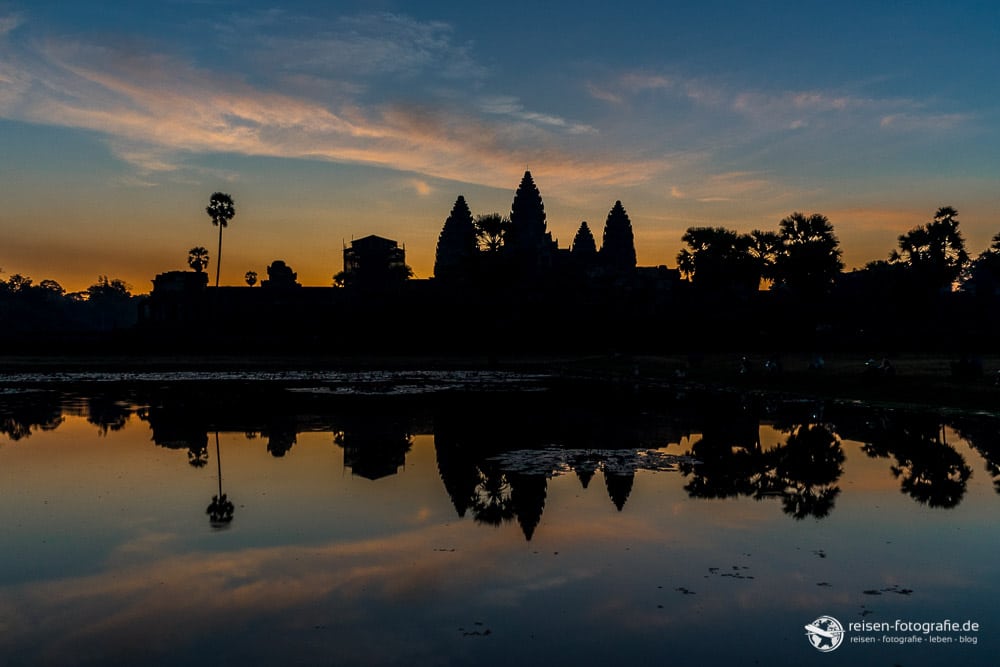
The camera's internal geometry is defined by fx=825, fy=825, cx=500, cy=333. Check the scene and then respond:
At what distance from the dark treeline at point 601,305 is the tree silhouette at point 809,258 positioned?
15 centimetres

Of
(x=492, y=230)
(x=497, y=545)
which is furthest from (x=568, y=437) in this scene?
(x=492, y=230)

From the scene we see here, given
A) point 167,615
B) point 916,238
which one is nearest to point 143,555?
point 167,615

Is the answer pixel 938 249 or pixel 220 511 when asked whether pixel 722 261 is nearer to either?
pixel 938 249

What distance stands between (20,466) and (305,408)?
40.6 feet

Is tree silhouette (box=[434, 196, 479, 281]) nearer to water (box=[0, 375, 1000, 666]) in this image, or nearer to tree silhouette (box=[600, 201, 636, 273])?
tree silhouette (box=[600, 201, 636, 273])

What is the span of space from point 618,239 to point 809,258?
2392 inches

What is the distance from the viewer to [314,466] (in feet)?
56.2

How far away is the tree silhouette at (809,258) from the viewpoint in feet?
301

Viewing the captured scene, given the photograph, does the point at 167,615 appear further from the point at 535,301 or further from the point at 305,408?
the point at 535,301

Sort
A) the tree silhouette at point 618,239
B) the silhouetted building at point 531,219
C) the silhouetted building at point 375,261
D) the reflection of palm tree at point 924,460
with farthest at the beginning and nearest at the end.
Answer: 1. the tree silhouette at point 618,239
2. the silhouetted building at point 531,219
3. the silhouetted building at point 375,261
4. the reflection of palm tree at point 924,460

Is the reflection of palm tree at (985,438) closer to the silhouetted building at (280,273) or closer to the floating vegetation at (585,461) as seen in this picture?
the floating vegetation at (585,461)

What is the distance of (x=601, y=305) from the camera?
99.8 meters

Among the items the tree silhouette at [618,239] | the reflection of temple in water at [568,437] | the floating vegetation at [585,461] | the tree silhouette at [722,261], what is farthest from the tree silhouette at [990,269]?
the floating vegetation at [585,461]

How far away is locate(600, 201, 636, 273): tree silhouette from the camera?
148 metres
